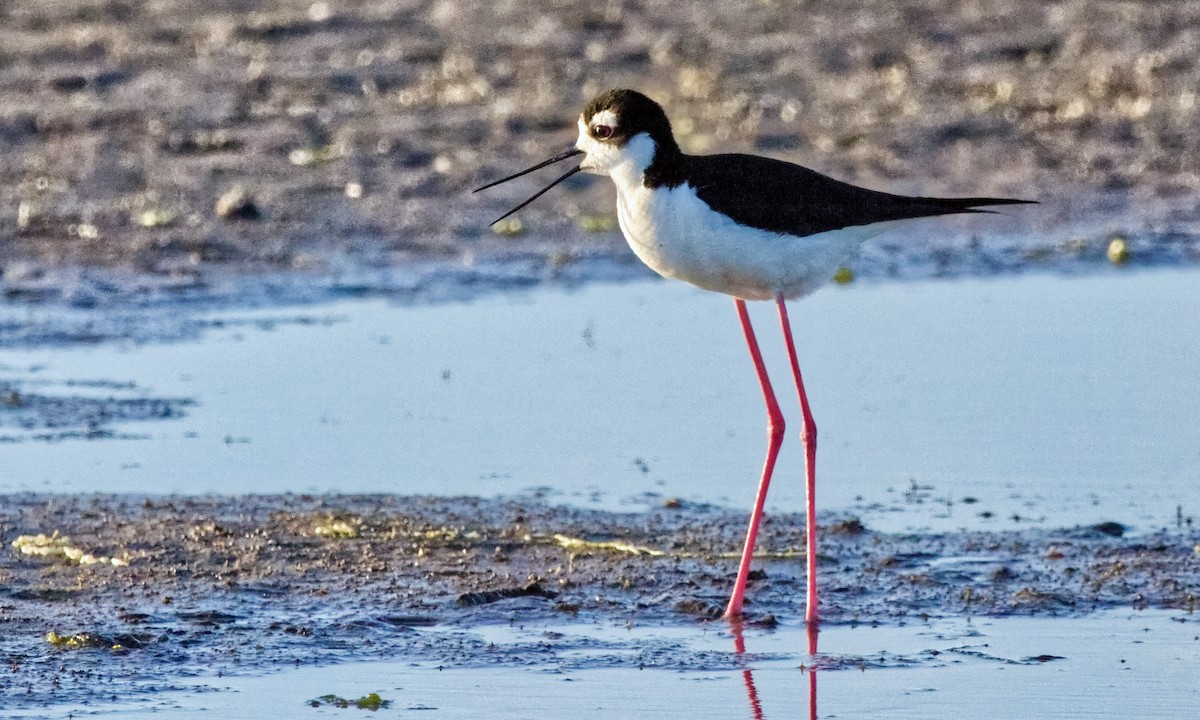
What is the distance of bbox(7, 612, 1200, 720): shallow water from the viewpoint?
4738mm

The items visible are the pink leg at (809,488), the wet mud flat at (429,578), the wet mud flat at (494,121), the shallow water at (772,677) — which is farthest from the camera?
the wet mud flat at (494,121)

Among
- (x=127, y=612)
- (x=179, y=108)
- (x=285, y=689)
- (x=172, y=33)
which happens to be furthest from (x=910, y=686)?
(x=172, y=33)

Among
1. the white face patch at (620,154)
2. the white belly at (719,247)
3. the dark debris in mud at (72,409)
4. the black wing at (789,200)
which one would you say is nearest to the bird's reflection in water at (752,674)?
the white belly at (719,247)

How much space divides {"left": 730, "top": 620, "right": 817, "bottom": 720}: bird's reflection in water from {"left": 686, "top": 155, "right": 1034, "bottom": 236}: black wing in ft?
3.38

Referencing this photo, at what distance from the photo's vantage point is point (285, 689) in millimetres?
4871

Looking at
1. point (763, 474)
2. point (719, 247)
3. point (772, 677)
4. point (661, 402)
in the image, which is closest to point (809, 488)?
point (763, 474)

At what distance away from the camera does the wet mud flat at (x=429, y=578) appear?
5.15 metres

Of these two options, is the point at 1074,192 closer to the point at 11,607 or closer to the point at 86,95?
the point at 86,95

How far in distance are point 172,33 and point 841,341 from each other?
7.62 m

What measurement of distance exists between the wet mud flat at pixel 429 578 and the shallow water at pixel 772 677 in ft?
0.19

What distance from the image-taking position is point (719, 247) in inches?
218

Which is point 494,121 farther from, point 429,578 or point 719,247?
point 719,247

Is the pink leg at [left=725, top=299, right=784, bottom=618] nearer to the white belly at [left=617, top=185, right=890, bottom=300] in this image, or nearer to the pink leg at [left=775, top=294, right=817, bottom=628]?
the pink leg at [left=775, top=294, right=817, bottom=628]

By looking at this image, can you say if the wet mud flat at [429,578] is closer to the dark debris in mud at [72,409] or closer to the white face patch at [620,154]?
the dark debris in mud at [72,409]
